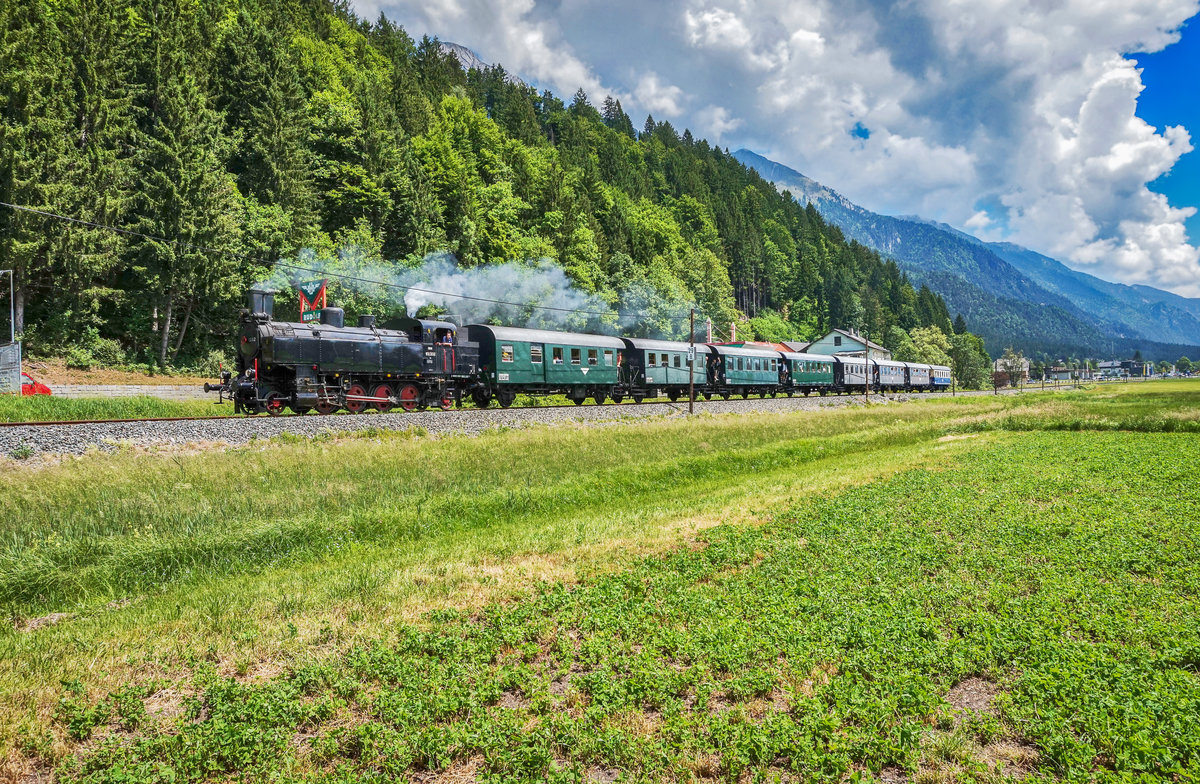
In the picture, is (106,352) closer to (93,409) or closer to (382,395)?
(93,409)

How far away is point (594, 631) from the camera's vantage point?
237 inches

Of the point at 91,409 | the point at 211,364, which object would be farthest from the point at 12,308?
the point at 91,409

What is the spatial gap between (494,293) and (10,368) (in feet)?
105

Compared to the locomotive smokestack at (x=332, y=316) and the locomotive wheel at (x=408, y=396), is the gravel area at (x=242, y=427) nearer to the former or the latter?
the locomotive wheel at (x=408, y=396)

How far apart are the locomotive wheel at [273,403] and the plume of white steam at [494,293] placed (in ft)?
33.3

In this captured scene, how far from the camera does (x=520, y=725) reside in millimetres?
4434

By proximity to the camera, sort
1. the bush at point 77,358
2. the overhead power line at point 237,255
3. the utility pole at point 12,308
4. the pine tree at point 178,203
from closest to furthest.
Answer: the utility pole at point 12,308 → the overhead power line at point 237,255 → the bush at point 77,358 → the pine tree at point 178,203

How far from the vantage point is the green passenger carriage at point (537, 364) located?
99.1 feet

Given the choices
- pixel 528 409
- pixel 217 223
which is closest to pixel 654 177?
pixel 217 223

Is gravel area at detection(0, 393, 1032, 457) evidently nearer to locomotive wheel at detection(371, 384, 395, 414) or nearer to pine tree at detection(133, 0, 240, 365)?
locomotive wheel at detection(371, 384, 395, 414)

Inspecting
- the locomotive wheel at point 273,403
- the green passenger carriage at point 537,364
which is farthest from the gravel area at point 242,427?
the green passenger carriage at point 537,364

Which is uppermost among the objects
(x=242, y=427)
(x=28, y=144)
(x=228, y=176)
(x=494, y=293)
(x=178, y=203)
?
(x=228, y=176)

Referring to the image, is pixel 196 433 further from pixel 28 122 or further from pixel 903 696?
pixel 28 122

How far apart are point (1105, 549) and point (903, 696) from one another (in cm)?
511
